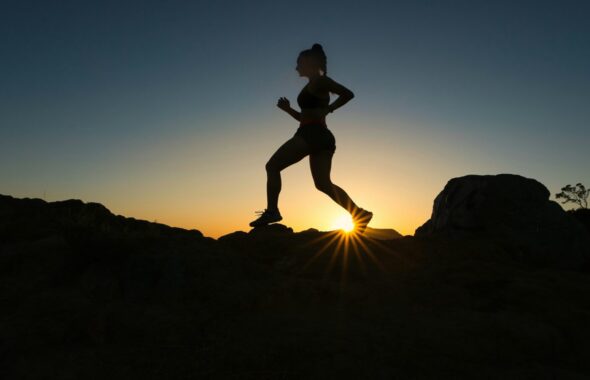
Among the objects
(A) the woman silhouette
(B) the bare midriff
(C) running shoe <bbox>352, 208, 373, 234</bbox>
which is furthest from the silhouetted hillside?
(B) the bare midriff

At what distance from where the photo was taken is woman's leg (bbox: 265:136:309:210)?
500cm

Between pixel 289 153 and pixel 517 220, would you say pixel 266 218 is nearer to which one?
pixel 289 153

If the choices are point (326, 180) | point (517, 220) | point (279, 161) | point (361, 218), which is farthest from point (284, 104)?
point (517, 220)

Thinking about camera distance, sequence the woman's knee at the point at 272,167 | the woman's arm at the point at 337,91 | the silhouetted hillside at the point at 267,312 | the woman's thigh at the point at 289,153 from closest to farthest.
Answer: the silhouetted hillside at the point at 267,312 → the woman's arm at the point at 337,91 → the woman's thigh at the point at 289,153 → the woman's knee at the point at 272,167

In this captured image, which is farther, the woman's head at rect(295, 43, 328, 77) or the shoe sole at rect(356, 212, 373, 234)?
the shoe sole at rect(356, 212, 373, 234)

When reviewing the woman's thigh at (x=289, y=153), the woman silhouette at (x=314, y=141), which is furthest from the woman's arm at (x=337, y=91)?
the woman's thigh at (x=289, y=153)

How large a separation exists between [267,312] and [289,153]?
8.04 ft

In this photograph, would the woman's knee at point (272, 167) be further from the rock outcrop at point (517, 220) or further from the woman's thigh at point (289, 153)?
the rock outcrop at point (517, 220)

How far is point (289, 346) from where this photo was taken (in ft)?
7.74

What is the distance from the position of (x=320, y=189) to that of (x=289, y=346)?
3.05m

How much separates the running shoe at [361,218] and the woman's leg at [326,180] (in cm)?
5

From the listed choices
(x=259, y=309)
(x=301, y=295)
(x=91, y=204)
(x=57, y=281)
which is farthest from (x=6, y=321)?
(x=91, y=204)

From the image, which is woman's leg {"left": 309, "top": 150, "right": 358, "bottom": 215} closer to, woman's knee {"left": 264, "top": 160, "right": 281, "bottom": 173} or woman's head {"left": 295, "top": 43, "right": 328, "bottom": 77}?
woman's knee {"left": 264, "top": 160, "right": 281, "bottom": 173}

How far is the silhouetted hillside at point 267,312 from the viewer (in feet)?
7.25
